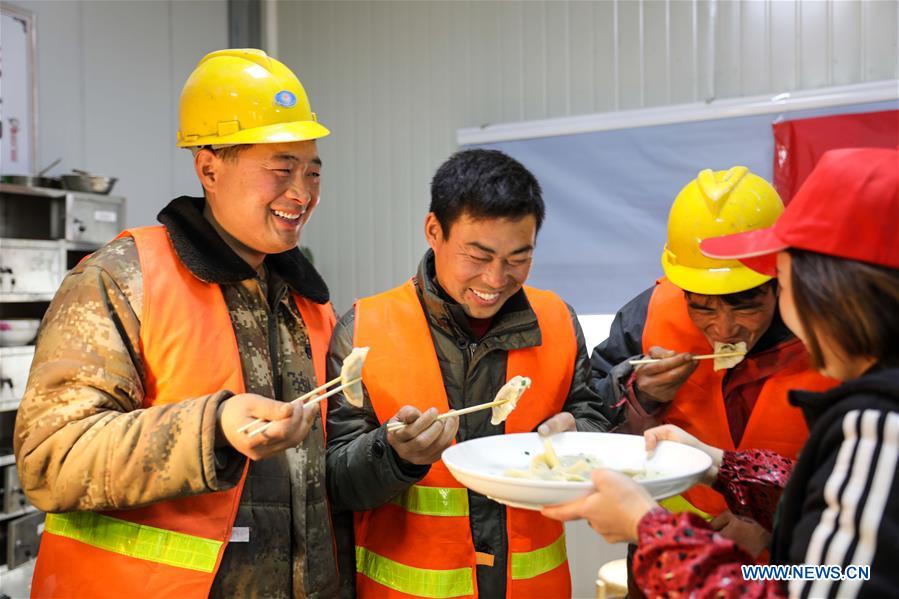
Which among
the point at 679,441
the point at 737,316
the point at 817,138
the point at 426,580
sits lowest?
the point at 426,580

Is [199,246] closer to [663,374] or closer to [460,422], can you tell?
[460,422]

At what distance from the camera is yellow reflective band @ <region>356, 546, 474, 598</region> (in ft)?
→ 6.88

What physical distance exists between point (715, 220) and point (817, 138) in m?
2.42

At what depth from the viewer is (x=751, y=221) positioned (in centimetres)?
243

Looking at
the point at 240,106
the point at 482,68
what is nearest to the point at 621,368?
the point at 240,106

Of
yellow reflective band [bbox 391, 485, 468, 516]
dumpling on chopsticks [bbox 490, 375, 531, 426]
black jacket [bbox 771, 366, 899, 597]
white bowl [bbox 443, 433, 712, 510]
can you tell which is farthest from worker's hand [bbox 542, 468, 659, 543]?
yellow reflective band [bbox 391, 485, 468, 516]

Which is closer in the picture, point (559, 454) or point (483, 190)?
point (559, 454)

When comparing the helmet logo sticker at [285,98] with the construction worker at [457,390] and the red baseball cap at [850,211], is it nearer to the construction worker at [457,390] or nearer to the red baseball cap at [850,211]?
the construction worker at [457,390]

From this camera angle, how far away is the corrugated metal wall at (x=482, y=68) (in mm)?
4594

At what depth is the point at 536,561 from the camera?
218cm

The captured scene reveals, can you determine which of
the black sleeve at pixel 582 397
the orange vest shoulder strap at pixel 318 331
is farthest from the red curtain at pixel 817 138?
the orange vest shoulder strap at pixel 318 331

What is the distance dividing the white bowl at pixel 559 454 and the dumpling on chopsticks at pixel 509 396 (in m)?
0.07

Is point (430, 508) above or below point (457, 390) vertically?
below

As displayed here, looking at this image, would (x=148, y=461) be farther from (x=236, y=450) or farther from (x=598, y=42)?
(x=598, y=42)
